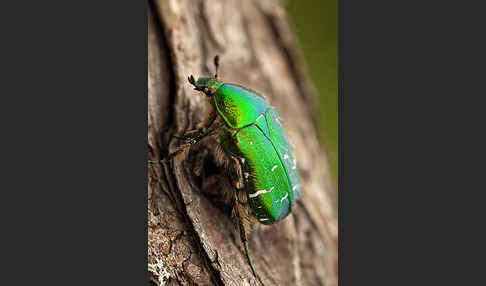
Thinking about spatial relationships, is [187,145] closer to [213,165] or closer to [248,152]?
[213,165]

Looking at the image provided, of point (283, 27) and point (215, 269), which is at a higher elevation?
point (283, 27)

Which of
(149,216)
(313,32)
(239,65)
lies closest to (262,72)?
(239,65)

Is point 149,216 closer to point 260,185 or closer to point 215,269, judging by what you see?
point 215,269

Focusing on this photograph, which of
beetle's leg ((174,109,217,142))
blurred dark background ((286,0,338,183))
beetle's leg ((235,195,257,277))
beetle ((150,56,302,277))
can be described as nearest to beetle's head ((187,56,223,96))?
beetle ((150,56,302,277))

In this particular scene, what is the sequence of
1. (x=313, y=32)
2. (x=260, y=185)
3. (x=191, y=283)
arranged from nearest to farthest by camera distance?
(x=191, y=283) → (x=260, y=185) → (x=313, y=32)

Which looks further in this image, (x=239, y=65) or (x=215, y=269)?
(x=239, y=65)

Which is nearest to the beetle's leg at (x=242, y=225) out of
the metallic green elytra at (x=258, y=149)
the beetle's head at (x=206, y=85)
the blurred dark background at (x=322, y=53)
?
the metallic green elytra at (x=258, y=149)

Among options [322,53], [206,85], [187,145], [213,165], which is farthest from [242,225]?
[322,53]
